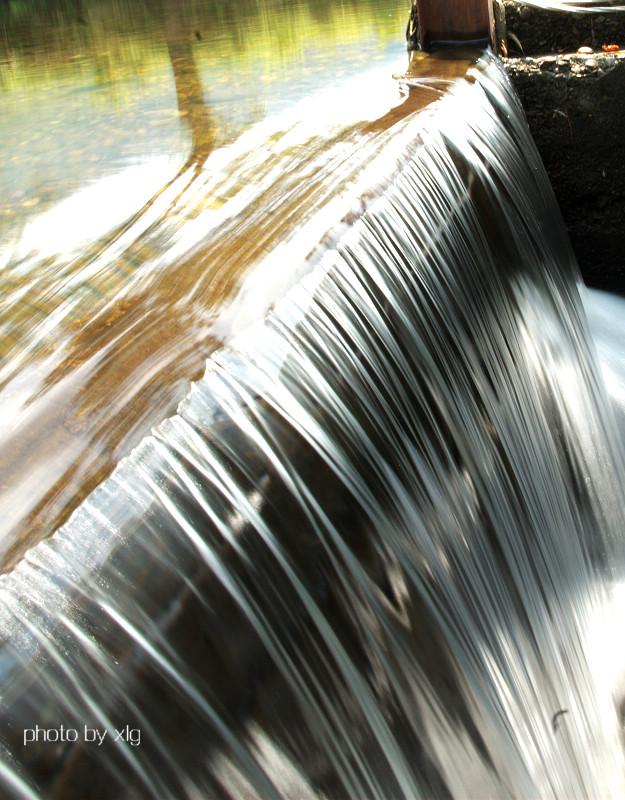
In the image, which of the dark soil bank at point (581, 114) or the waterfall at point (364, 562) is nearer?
the waterfall at point (364, 562)

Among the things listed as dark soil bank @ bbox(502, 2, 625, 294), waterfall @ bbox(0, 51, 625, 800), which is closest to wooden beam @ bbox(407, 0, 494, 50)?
dark soil bank @ bbox(502, 2, 625, 294)

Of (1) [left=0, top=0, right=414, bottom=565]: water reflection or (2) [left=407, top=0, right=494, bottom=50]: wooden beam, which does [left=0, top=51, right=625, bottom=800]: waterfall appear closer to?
(1) [left=0, top=0, right=414, bottom=565]: water reflection

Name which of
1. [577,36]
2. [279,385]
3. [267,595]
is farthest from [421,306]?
[577,36]

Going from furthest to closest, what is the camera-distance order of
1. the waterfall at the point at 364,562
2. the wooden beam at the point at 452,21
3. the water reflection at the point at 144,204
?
the wooden beam at the point at 452,21 → the water reflection at the point at 144,204 → the waterfall at the point at 364,562

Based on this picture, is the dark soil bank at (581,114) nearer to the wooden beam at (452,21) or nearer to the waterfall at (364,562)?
the wooden beam at (452,21)

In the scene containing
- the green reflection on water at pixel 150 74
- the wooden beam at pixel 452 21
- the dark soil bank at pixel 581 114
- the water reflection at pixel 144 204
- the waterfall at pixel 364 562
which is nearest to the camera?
the waterfall at pixel 364 562

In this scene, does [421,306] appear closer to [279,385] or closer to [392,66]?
[279,385]

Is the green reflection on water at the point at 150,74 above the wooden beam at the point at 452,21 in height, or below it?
below

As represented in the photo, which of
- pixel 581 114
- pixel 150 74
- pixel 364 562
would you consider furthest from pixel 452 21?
pixel 364 562

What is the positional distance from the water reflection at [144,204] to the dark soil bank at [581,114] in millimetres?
734

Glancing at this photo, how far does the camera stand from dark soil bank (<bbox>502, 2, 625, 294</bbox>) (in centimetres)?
372

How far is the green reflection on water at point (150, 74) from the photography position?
10.4 feet

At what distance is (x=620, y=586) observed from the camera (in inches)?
113

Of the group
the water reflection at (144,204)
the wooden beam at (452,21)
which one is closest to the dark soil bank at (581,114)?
the wooden beam at (452,21)
